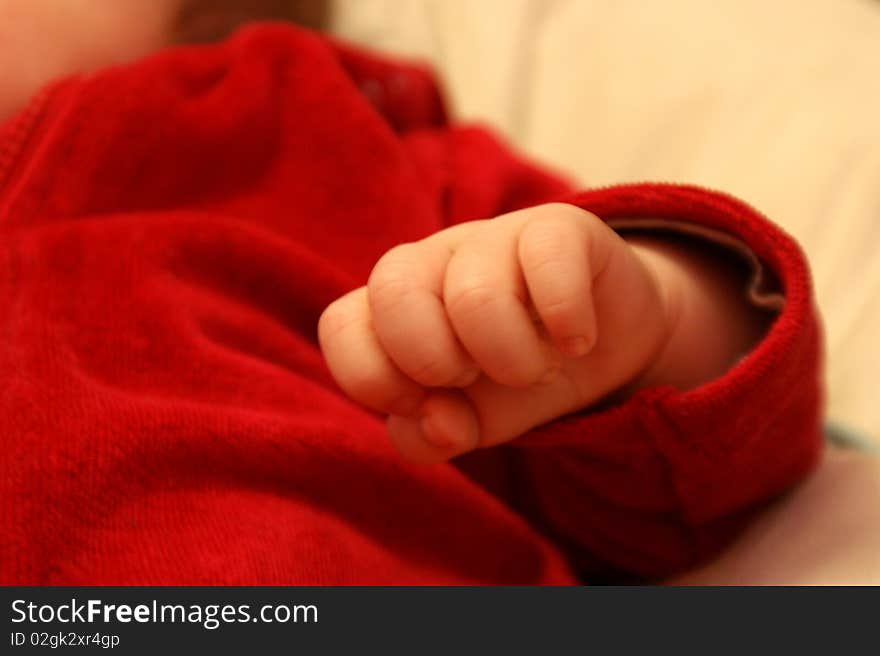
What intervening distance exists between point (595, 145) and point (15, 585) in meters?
0.51

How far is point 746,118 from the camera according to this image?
2.05ft

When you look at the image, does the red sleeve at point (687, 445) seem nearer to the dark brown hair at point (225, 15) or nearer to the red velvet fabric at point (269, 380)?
the red velvet fabric at point (269, 380)

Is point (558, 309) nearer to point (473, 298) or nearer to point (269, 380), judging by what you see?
point (473, 298)

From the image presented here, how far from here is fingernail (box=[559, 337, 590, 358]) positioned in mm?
341

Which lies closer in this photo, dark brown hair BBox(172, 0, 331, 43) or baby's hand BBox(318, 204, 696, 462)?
baby's hand BBox(318, 204, 696, 462)

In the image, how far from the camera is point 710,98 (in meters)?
0.64

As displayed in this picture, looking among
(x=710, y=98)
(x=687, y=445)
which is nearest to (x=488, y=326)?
(x=687, y=445)

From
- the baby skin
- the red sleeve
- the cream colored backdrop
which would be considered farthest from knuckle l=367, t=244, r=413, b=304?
the cream colored backdrop

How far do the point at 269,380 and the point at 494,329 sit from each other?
0.58ft

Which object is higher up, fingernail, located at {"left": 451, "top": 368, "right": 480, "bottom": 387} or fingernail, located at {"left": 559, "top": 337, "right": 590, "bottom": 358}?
fingernail, located at {"left": 559, "top": 337, "right": 590, "bottom": 358}

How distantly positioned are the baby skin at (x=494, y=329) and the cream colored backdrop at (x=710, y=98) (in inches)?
8.1

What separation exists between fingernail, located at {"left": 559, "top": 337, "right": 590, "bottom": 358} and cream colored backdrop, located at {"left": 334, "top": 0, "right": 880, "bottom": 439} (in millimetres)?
278

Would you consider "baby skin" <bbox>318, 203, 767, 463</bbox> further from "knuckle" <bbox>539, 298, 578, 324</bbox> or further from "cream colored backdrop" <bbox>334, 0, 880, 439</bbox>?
"cream colored backdrop" <bbox>334, 0, 880, 439</bbox>

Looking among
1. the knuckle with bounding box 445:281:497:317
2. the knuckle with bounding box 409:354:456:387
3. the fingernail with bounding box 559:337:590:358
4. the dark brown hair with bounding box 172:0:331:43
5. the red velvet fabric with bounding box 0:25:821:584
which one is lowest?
the red velvet fabric with bounding box 0:25:821:584
